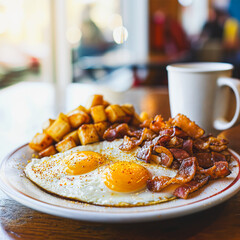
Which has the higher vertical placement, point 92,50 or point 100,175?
point 92,50

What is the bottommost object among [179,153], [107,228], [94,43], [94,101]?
[107,228]

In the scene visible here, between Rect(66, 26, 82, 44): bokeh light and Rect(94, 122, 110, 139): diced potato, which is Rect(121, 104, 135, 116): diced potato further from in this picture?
Rect(66, 26, 82, 44): bokeh light

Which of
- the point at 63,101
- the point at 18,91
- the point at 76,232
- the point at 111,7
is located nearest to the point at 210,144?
the point at 76,232

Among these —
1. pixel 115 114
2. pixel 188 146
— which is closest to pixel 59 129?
pixel 115 114

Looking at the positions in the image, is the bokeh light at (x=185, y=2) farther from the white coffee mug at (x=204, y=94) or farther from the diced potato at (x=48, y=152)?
the diced potato at (x=48, y=152)

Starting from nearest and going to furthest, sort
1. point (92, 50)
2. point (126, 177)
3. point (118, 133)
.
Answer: point (126, 177) < point (118, 133) < point (92, 50)

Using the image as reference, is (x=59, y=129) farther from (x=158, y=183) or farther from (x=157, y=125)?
(x=158, y=183)
